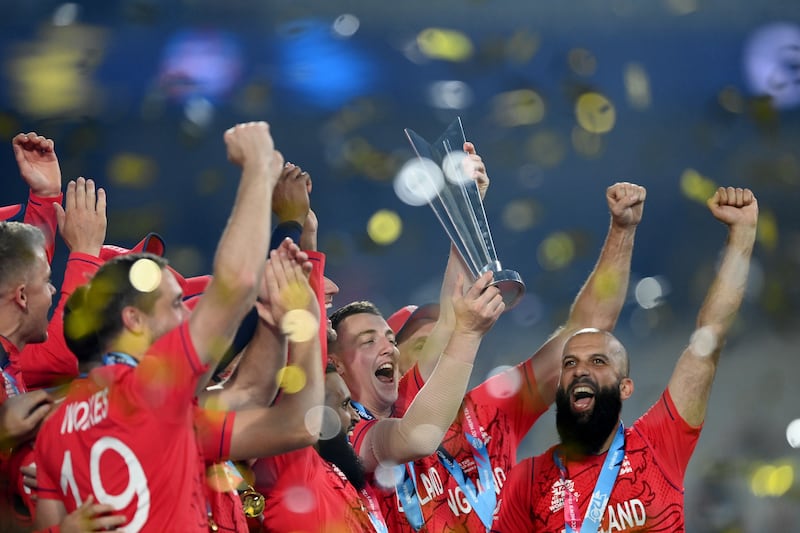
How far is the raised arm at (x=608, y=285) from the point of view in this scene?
3.64 metres

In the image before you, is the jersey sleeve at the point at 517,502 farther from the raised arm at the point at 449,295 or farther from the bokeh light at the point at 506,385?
the raised arm at the point at 449,295

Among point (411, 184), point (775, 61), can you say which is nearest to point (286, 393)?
point (411, 184)

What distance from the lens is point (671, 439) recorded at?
10.5ft

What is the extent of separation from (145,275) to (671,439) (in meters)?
1.68

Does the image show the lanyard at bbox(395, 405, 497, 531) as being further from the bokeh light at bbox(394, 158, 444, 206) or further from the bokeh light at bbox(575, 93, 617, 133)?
the bokeh light at bbox(575, 93, 617, 133)

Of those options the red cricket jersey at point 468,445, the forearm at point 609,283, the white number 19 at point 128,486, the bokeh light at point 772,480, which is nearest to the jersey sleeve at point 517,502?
the red cricket jersey at point 468,445

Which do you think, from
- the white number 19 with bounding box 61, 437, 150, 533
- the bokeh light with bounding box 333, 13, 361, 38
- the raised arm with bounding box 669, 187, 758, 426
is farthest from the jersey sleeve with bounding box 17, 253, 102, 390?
the bokeh light with bounding box 333, 13, 361, 38

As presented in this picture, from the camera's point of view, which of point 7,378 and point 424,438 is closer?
point 7,378

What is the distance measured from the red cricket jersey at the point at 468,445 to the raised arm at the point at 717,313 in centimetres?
58

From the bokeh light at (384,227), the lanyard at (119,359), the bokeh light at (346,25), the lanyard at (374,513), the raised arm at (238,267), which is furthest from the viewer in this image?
the bokeh light at (346,25)

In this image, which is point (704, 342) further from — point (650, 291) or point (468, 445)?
point (650, 291)

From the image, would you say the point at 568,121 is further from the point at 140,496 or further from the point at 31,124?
the point at 140,496

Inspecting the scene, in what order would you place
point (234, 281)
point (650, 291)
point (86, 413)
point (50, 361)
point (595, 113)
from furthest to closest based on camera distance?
point (595, 113) < point (650, 291) < point (50, 361) < point (86, 413) < point (234, 281)

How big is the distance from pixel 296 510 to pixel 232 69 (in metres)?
3.79
